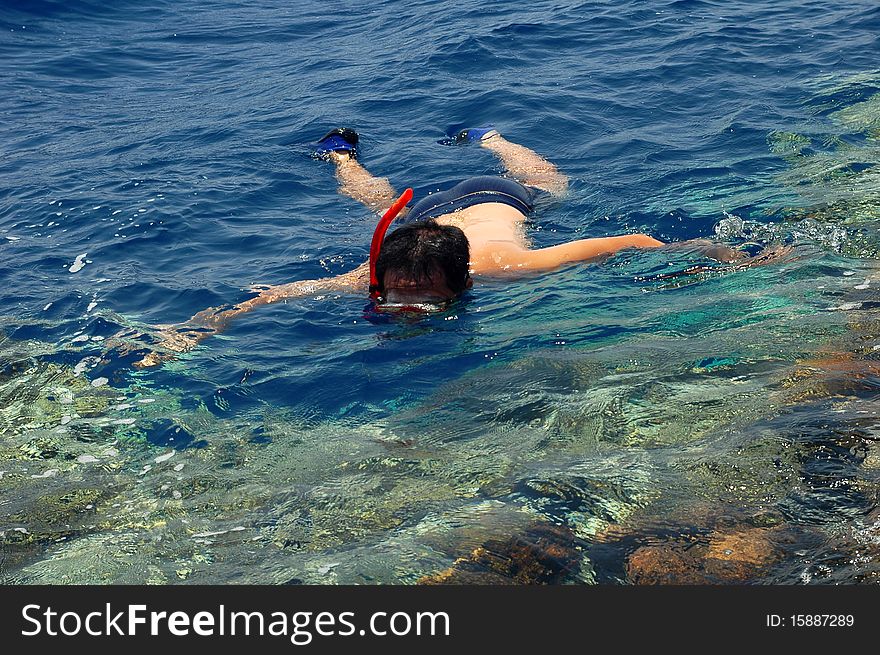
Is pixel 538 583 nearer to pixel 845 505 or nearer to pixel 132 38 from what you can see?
pixel 845 505

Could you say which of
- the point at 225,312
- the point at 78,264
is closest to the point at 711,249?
the point at 225,312

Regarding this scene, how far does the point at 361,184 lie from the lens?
25.2 ft

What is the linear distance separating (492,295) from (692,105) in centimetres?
474

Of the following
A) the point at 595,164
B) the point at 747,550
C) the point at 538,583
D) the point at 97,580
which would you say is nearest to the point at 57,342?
the point at 97,580

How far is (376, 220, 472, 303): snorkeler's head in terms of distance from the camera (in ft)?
16.1

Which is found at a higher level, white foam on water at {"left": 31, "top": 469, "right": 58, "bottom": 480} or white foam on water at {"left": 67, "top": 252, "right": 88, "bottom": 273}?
white foam on water at {"left": 67, "top": 252, "right": 88, "bottom": 273}

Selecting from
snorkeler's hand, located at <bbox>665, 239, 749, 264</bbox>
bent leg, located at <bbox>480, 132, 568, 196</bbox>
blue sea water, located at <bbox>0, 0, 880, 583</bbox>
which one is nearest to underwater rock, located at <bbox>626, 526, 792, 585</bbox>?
blue sea water, located at <bbox>0, 0, 880, 583</bbox>

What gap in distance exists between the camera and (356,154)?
8.27 meters

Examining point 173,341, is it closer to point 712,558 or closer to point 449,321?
point 449,321

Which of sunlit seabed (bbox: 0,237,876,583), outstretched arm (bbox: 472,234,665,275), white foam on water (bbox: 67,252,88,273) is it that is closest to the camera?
sunlit seabed (bbox: 0,237,876,583)

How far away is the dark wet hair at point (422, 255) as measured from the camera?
4.91 metres

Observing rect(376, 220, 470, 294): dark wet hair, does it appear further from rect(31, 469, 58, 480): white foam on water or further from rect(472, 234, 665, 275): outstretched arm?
rect(31, 469, 58, 480): white foam on water

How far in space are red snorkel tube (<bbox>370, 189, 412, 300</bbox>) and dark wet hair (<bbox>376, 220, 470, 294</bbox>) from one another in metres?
0.03

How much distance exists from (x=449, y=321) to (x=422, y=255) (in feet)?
1.30
